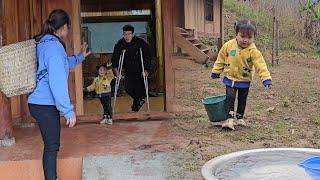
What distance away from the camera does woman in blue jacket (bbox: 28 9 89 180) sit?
14.6 ft

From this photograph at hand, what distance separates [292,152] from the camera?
184 inches

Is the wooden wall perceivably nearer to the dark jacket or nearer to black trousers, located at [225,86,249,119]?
the dark jacket

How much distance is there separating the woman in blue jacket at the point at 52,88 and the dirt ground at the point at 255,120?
117 centimetres

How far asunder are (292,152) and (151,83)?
657cm

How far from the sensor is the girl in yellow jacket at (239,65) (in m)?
6.22

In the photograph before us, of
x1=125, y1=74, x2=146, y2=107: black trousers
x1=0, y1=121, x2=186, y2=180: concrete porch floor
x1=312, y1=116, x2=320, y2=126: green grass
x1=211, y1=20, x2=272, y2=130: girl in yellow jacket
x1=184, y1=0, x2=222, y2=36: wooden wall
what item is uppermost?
x1=184, y1=0, x2=222, y2=36: wooden wall

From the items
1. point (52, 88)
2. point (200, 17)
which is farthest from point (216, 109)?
point (200, 17)

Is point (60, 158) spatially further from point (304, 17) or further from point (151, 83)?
point (304, 17)

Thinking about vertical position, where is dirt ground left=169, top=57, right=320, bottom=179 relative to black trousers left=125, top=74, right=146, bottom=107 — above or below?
below

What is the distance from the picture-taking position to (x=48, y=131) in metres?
4.68

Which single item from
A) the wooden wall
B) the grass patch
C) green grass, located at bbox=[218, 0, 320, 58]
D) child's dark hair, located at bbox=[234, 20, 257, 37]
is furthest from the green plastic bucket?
green grass, located at bbox=[218, 0, 320, 58]

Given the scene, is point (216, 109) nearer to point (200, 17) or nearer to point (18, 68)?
point (18, 68)

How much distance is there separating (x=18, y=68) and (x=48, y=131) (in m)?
0.65

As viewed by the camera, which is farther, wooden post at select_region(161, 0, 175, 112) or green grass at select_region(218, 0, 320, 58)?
green grass at select_region(218, 0, 320, 58)
